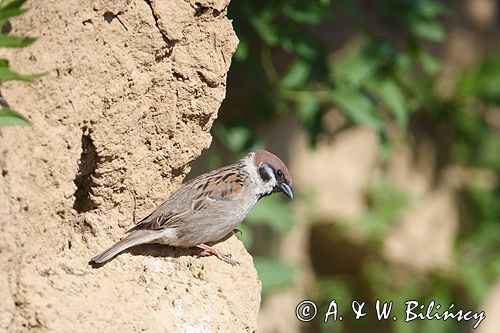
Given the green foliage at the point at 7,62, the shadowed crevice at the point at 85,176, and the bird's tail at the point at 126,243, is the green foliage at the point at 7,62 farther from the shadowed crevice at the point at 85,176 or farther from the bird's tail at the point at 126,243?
the bird's tail at the point at 126,243

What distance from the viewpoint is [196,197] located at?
5133 mm

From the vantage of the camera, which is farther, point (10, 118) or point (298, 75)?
point (298, 75)

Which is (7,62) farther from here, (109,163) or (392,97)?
(392,97)

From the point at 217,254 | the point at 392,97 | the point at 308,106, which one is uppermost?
the point at 392,97

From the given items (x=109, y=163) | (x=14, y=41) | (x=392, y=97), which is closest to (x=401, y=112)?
(x=392, y=97)

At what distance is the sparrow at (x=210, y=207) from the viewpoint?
463 cm

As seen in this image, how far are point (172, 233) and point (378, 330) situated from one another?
5.91 meters

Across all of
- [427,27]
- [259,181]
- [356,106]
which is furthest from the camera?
[427,27]

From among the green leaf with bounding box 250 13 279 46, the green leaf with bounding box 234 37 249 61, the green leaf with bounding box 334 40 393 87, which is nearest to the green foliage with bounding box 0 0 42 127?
the green leaf with bounding box 234 37 249 61

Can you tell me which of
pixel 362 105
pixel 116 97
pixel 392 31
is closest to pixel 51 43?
pixel 116 97

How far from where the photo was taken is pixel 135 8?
447 centimetres

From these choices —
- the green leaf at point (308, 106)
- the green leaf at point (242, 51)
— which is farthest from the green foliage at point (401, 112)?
the green leaf at point (242, 51)

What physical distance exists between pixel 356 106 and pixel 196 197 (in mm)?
2074

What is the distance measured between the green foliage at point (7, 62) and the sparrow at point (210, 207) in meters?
0.87
